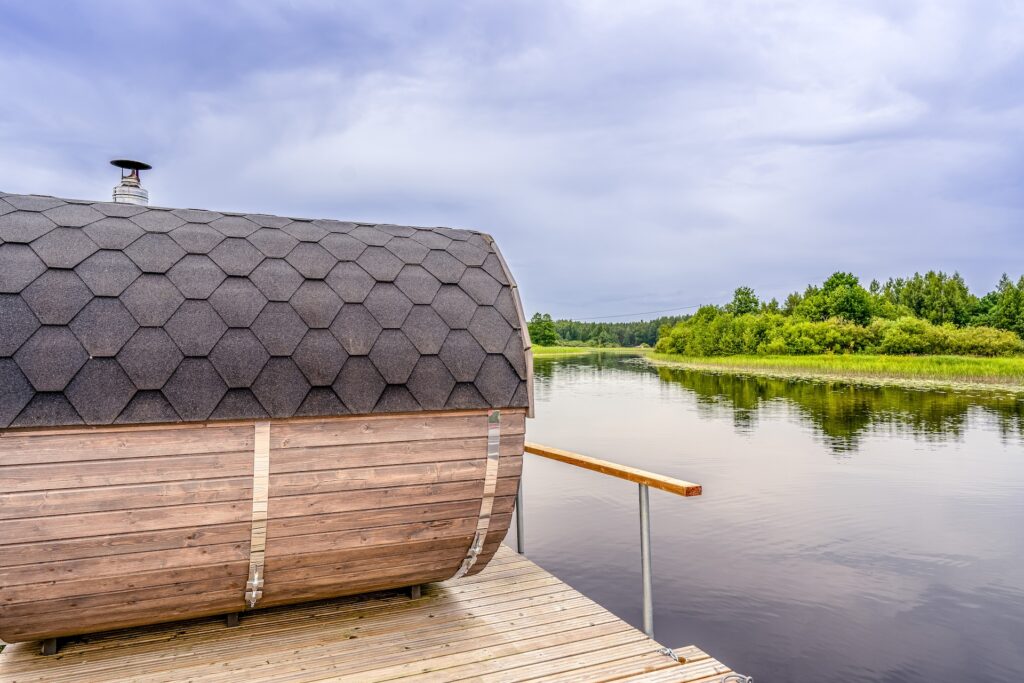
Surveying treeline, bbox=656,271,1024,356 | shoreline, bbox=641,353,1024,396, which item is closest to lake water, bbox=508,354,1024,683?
shoreline, bbox=641,353,1024,396

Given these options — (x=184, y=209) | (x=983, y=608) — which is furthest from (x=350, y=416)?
(x=983, y=608)

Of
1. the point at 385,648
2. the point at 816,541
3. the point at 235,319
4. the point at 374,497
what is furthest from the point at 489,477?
the point at 816,541

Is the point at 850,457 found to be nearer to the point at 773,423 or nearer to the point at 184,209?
the point at 773,423

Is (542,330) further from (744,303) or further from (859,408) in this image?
(859,408)

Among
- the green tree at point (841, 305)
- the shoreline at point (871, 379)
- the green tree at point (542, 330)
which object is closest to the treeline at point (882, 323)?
the green tree at point (841, 305)

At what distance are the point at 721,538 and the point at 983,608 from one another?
2933mm

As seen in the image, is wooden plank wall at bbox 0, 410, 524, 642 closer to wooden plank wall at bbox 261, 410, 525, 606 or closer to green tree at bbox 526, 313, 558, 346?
wooden plank wall at bbox 261, 410, 525, 606

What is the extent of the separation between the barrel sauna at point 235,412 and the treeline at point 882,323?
42.1m

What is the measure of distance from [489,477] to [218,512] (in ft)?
4.04

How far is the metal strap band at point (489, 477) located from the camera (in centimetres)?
330

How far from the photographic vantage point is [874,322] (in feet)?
141

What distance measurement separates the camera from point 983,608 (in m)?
6.65

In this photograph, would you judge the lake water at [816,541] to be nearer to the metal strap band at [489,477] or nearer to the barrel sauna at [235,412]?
the metal strap band at [489,477]

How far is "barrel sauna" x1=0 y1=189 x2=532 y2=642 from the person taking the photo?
105 inches
